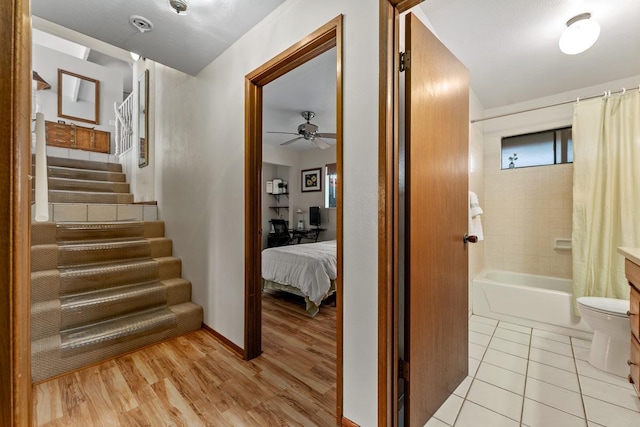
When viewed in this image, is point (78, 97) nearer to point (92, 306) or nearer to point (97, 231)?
point (97, 231)

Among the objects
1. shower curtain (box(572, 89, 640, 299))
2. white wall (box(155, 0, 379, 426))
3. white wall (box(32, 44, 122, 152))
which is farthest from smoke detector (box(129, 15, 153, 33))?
white wall (box(32, 44, 122, 152))

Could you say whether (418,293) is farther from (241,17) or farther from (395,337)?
(241,17)

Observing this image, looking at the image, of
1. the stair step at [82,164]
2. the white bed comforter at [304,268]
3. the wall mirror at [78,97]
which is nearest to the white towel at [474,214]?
the white bed comforter at [304,268]

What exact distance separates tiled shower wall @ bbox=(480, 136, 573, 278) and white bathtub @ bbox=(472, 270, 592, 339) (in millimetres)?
246

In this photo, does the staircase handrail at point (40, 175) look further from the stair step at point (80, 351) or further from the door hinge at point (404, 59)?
the stair step at point (80, 351)

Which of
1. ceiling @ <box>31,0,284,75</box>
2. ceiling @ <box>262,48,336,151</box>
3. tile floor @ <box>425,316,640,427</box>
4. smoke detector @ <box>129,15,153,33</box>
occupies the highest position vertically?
ceiling @ <box>262,48,336,151</box>

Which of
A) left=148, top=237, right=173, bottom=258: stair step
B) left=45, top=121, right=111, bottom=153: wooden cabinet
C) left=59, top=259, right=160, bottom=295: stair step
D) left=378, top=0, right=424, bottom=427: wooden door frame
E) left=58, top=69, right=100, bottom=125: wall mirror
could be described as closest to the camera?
left=378, top=0, right=424, bottom=427: wooden door frame

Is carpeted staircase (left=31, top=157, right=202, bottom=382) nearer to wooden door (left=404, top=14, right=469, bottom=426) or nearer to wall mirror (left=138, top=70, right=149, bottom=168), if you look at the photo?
wall mirror (left=138, top=70, right=149, bottom=168)

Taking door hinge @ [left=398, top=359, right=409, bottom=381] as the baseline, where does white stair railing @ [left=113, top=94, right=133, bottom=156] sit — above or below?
above

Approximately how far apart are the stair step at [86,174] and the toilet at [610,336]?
5.81m

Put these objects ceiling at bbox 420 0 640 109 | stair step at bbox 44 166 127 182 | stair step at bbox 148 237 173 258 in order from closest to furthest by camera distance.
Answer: ceiling at bbox 420 0 640 109, stair step at bbox 148 237 173 258, stair step at bbox 44 166 127 182

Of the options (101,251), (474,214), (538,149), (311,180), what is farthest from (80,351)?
(311,180)

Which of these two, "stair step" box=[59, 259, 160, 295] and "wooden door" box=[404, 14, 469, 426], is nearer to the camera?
"wooden door" box=[404, 14, 469, 426]

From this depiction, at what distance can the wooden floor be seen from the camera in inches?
58.1
